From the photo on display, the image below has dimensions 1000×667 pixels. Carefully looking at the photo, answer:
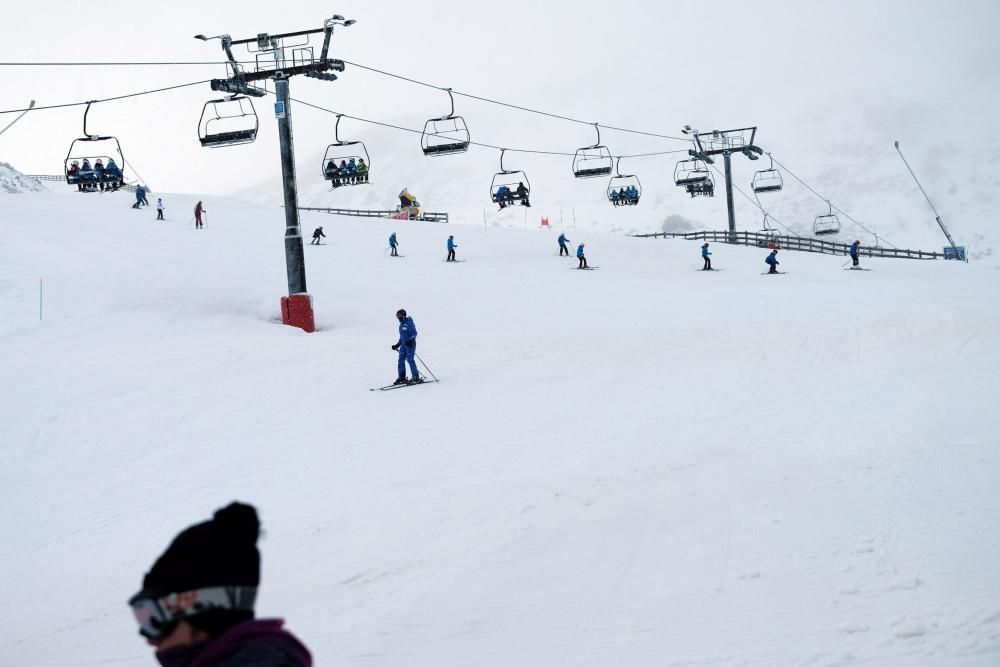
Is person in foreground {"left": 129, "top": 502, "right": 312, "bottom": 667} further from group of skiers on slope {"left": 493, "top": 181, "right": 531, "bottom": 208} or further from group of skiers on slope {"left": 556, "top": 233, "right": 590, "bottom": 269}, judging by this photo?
group of skiers on slope {"left": 556, "top": 233, "right": 590, "bottom": 269}

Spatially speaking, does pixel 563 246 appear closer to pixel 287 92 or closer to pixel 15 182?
pixel 287 92

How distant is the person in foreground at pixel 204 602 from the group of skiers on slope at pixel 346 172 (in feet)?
79.3

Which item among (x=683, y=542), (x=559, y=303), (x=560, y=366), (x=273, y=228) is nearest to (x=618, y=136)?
(x=273, y=228)

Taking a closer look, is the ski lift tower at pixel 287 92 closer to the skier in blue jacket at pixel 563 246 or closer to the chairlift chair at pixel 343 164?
the chairlift chair at pixel 343 164

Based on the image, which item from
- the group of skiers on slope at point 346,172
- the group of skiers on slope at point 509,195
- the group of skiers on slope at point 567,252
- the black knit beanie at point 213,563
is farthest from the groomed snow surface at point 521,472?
the group of skiers on slope at point 567,252

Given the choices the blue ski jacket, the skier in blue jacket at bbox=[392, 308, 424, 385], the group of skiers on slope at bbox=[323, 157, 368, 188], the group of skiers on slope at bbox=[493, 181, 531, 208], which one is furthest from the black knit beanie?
the group of skiers on slope at bbox=[493, 181, 531, 208]

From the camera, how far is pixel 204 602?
1.84 m

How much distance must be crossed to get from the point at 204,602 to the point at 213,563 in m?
0.08

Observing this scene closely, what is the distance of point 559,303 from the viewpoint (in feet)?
92.2

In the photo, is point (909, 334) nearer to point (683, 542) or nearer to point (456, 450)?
point (456, 450)

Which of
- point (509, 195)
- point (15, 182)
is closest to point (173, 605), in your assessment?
point (509, 195)

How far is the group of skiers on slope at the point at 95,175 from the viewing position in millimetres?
24891

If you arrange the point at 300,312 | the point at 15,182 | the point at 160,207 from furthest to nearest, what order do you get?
the point at 15,182 → the point at 160,207 → the point at 300,312

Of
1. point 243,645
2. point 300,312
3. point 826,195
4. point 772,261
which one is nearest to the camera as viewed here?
point 243,645
